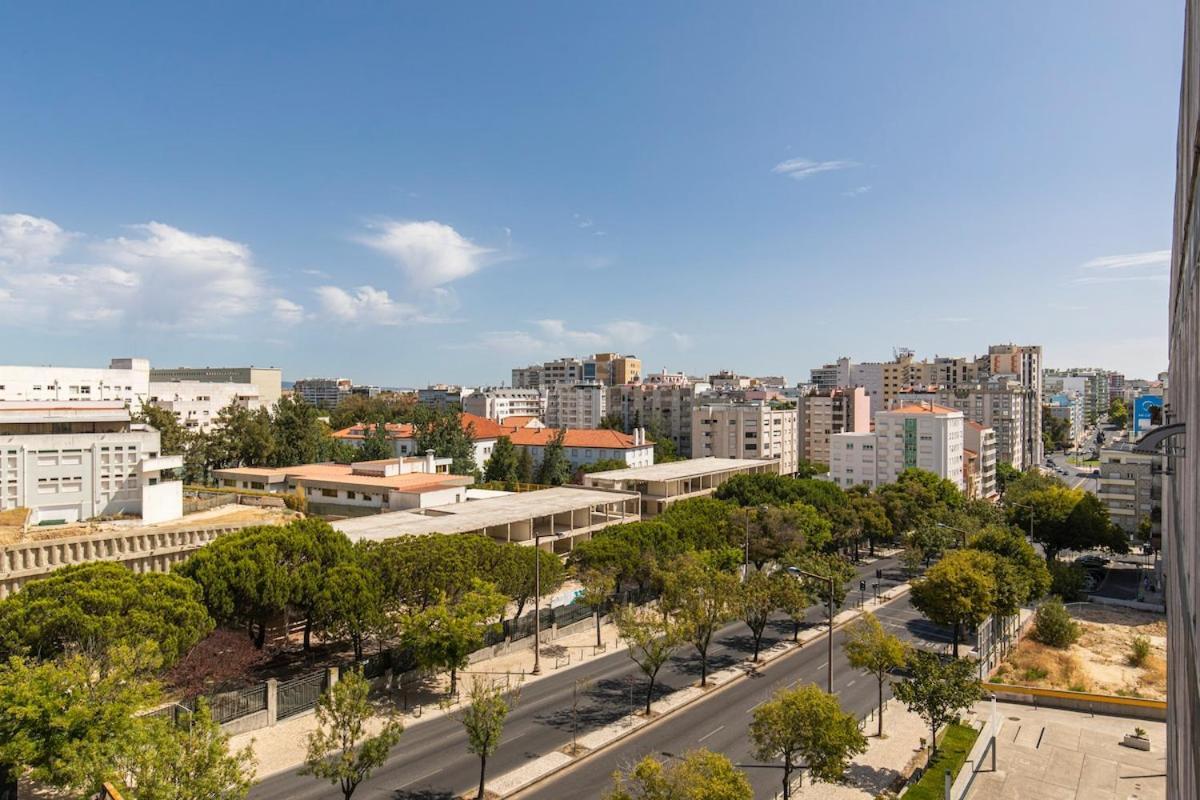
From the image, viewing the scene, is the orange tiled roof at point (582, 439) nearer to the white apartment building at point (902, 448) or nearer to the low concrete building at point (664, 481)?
the low concrete building at point (664, 481)

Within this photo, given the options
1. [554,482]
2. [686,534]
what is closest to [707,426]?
[554,482]

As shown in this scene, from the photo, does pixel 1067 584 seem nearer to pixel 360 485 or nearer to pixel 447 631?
pixel 447 631

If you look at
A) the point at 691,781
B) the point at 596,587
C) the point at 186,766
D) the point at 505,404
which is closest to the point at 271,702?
the point at 186,766

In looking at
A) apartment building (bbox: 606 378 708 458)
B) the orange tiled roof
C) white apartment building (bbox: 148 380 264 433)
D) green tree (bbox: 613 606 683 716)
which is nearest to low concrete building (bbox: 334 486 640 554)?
green tree (bbox: 613 606 683 716)

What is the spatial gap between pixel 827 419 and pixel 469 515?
89438 mm

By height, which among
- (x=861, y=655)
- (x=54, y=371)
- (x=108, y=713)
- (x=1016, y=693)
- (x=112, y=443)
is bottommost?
(x=1016, y=693)

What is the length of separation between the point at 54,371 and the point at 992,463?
458ft

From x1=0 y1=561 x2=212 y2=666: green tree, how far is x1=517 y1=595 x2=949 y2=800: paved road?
47.6 ft

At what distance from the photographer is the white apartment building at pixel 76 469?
45625mm

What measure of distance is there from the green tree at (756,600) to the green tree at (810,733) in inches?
450

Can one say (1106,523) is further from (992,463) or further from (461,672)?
(461,672)

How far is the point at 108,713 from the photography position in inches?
741

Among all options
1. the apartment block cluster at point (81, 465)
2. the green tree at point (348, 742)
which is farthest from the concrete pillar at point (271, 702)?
the apartment block cluster at point (81, 465)

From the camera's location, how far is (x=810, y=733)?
23.5 meters
